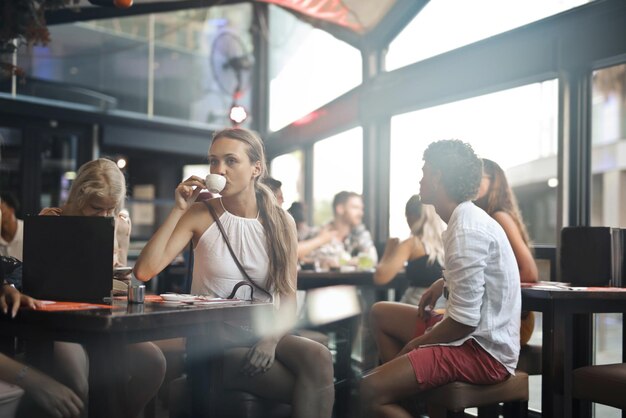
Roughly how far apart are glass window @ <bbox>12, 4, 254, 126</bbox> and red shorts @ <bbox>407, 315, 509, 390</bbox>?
21.5 feet

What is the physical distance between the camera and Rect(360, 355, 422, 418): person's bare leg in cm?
227

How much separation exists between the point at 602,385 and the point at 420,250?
1.52 m

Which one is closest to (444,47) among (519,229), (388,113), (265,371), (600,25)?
(388,113)

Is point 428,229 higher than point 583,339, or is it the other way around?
point 428,229

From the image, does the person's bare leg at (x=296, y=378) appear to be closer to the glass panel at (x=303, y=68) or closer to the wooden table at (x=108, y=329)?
the wooden table at (x=108, y=329)

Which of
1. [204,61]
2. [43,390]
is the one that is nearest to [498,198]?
[43,390]

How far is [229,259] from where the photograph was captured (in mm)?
2482

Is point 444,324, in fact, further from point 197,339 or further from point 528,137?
point 528,137

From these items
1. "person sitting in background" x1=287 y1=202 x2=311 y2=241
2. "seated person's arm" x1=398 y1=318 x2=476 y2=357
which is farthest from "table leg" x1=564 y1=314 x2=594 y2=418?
"person sitting in background" x1=287 y1=202 x2=311 y2=241

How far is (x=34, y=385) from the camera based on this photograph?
6.29ft

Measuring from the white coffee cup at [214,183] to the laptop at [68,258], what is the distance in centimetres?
50

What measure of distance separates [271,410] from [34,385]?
0.73m

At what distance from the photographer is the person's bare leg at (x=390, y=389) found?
2268 mm

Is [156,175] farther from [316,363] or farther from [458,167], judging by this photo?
[316,363]
